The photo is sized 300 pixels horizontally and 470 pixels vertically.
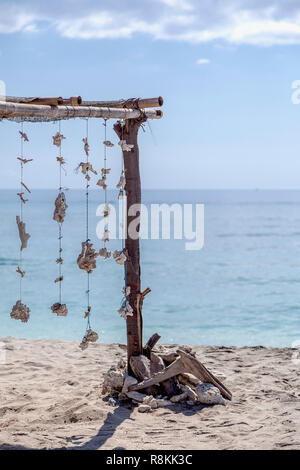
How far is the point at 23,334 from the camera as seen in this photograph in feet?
36.1

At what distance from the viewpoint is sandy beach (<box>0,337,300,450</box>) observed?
13.4 feet

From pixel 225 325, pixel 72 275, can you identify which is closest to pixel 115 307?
pixel 225 325

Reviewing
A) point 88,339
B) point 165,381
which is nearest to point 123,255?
point 88,339

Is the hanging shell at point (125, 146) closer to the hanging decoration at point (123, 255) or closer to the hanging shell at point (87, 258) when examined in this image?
the hanging decoration at point (123, 255)

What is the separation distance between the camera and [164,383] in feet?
16.7

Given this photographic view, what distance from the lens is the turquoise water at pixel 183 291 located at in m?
11.6

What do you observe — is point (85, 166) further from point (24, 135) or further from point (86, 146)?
point (24, 135)

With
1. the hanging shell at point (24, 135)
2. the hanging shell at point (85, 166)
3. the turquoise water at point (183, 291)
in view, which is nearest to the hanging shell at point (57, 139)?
the hanging shell at point (85, 166)

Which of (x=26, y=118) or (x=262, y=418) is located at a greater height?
(x=26, y=118)

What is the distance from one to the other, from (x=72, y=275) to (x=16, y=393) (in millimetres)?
14694

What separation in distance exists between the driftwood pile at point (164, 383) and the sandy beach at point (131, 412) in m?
0.09

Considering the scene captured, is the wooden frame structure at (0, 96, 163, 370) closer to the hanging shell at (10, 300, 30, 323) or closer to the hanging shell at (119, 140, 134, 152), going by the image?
the hanging shell at (119, 140, 134, 152)
